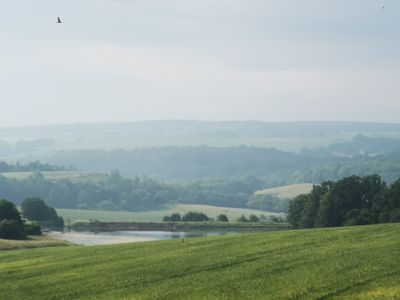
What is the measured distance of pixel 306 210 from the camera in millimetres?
148750

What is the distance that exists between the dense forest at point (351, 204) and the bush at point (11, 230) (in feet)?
160

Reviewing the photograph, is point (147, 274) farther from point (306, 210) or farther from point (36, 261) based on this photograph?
point (306, 210)

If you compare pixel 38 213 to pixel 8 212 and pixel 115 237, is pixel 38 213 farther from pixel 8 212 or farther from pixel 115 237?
pixel 8 212

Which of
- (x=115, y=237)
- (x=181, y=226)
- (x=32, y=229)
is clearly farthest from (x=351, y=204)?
(x=181, y=226)

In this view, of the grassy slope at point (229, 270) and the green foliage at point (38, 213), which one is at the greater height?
the green foliage at point (38, 213)

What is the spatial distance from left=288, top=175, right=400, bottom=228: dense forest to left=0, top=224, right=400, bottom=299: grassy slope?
4986cm

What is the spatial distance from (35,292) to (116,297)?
7.30m

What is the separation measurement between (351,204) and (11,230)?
55.6 metres

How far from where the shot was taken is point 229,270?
5672cm

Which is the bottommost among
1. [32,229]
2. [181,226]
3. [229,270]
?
[229,270]

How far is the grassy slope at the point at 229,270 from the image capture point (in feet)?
157

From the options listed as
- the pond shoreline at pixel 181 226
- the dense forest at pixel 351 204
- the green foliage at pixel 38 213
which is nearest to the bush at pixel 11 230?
the dense forest at pixel 351 204

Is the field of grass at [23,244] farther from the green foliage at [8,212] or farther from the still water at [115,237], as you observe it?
the green foliage at [8,212]

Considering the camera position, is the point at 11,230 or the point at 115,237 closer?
the point at 11,230
